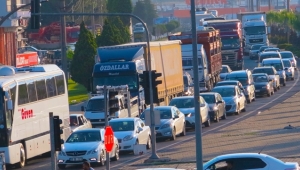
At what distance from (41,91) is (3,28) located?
28190mm

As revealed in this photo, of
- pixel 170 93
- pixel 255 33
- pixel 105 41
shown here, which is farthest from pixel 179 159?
pixel 255 33

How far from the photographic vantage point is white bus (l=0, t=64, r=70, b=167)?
1110 inches

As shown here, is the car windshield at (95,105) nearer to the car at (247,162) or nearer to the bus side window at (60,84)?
the bus side window at (60,84)

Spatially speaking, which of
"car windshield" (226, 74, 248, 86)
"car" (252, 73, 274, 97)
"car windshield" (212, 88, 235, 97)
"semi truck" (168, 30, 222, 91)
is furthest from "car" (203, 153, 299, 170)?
"car" (252, 73, 274, 97)

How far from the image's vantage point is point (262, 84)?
5288 centimetres

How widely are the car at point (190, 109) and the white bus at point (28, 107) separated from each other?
6.24 meters

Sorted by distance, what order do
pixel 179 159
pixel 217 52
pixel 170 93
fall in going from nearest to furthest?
1. pixel 179 159
2. pixel 170 93
3. pixel 217 52

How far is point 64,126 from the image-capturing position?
3244 cm

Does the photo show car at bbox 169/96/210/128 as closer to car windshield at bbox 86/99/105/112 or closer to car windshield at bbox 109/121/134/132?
car windshield at bbox 86/99/105/112

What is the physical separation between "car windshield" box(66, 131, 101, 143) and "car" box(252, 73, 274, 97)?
25819 mm

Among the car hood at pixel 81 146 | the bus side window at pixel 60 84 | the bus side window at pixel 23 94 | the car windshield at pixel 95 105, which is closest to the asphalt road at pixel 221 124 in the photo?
the car hood at pixel 81 146

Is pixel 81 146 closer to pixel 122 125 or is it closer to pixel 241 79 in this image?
pixel 122 125

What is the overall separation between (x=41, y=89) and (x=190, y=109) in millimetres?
8607

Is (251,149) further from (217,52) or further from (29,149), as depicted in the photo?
(217,52)
